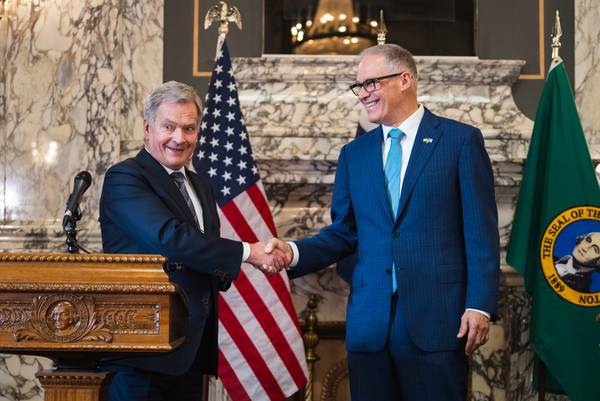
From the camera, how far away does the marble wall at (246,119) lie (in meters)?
4.27

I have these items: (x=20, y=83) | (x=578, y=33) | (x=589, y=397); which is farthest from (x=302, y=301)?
(x=578, y=33)

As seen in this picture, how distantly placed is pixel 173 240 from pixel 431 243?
2.99 ft

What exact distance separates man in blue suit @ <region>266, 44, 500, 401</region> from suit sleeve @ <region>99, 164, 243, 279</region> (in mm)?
519

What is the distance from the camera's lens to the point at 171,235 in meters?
2.44

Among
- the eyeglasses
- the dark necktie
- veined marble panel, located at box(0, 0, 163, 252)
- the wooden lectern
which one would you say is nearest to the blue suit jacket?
the eyeglasses

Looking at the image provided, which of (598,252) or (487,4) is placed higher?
(487,4)

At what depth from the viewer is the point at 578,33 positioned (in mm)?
4668

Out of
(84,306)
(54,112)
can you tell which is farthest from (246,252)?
(54,112)

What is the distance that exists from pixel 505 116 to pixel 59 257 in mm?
3382

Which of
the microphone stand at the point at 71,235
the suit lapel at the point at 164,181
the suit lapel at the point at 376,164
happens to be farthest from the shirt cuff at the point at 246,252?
the microphone stand at the point at 71,235

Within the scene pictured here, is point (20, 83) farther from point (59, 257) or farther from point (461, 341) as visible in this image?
point (461, 341)

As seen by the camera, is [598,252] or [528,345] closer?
[598,252]

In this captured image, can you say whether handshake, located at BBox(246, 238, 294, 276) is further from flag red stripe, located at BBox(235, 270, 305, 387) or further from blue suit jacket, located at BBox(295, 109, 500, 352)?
flag red stripe, located at BBox(235, 270, 305, 387)

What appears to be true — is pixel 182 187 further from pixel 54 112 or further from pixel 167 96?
pixel 54 112
